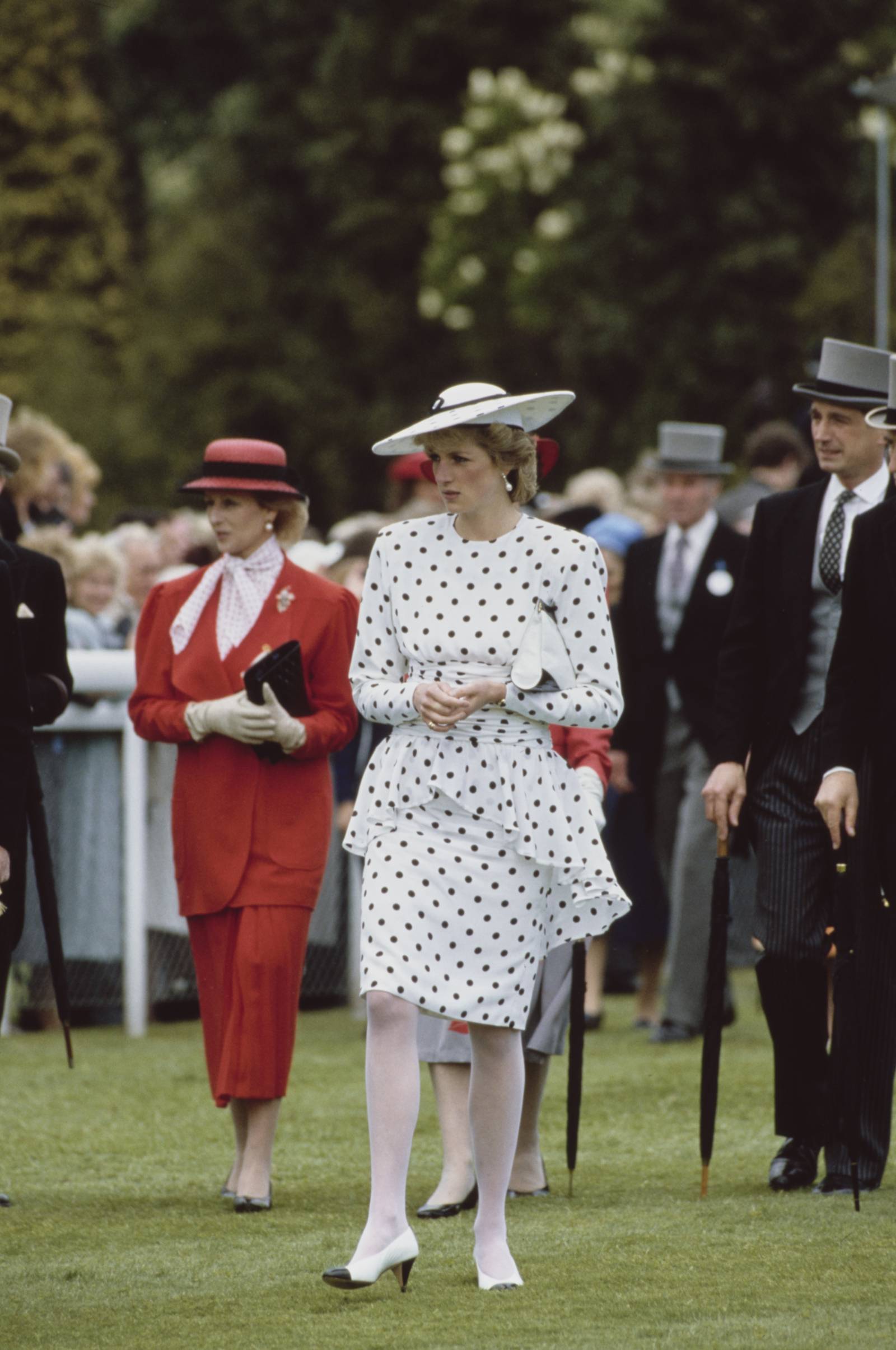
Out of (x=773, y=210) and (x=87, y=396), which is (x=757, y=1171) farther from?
(x=87, y=396)

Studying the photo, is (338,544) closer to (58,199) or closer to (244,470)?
(244,470)

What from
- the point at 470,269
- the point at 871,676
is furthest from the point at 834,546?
the point at 470,269

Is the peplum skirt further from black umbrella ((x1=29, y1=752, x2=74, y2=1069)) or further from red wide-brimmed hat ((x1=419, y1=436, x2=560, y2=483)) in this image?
black umbrella ((x1=29, y1=752, x2=74, y2=1069))

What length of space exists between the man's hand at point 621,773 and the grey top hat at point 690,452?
4.10 ft

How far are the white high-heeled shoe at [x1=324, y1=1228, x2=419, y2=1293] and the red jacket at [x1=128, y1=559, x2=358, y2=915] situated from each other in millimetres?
1807

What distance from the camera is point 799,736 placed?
283 inches

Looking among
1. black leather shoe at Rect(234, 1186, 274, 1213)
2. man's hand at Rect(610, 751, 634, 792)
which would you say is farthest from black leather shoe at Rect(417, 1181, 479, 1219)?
man's hand at Rect(610, 751, 634, 792)

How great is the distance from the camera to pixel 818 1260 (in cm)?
598

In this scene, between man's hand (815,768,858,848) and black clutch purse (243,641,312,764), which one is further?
black clutch purse (243,641,312,764)

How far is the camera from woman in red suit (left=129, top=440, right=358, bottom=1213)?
7.27 meters

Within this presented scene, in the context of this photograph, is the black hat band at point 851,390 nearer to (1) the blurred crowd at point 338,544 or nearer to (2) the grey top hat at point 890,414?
(2) the grey top hat at point 890,414

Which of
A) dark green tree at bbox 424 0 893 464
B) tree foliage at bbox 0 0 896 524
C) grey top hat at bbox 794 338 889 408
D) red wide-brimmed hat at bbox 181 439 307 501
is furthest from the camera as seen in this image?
tree foliage at bbox 0 0 896 524

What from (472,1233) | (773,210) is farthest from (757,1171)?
(773,210)

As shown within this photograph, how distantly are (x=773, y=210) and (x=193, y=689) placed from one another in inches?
1192
